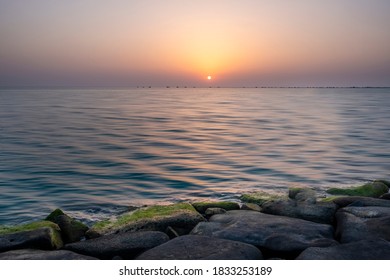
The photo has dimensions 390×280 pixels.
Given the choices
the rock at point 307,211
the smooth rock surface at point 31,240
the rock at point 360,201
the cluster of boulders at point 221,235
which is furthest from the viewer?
the rock at point 360,201

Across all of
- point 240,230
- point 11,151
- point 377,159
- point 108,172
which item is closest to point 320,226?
point 240,230

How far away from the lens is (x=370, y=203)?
869cm

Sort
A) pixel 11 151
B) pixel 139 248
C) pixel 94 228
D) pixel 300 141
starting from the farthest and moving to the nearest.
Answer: pixel 300 141 < pixel 11 151 < pixel 94 228 < pixel 139 248

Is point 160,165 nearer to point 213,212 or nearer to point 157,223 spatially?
point 213,212

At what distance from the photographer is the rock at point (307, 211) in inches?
320

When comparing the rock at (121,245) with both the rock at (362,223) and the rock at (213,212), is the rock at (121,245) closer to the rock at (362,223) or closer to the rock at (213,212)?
the rock at (213,212)

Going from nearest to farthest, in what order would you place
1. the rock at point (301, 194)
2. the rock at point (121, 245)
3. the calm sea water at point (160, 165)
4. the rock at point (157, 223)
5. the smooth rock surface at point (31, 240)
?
the rock at point (121, 245) → the smooth rock surface at point (31, 240) → the rock at point (157, 223) → the rock at point (301, 194) → the calm sea water at point (160, 165)

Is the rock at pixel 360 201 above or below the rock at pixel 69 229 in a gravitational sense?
above

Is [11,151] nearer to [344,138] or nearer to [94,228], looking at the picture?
[94,228]

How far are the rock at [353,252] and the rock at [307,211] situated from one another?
206 cm

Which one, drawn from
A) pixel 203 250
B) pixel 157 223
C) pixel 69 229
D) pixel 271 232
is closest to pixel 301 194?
pixel 271 232

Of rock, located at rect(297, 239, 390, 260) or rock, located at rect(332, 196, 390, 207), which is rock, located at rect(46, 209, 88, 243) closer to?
rock, located at rect(297, 239, 390, 260)

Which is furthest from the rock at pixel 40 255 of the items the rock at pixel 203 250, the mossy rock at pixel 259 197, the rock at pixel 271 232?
the mossy rock at pixel 259 197

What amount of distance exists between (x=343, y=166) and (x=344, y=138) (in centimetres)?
862
